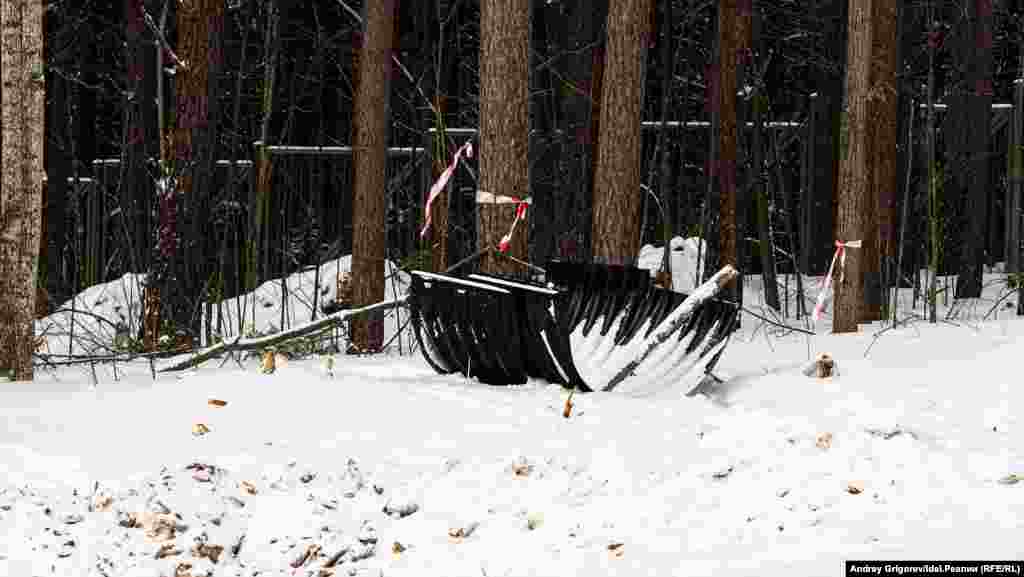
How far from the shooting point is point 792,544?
4.66 m

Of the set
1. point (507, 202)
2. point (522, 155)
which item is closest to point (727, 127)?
point (522, 155)

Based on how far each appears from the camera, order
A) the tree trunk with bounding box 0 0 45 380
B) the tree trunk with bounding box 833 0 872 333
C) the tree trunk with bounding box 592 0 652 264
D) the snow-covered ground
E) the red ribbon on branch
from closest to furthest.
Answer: the snow-covered ground → the tree trunk with bounding box 0 0 45 380 → the red ribbon on branch → the tree trunk with bounding box 833 0 872 333 → the tree trunk with bounding box 592 0 652 264

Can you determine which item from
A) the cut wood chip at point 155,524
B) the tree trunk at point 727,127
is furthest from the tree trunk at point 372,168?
the cut wood chip at point 155,524

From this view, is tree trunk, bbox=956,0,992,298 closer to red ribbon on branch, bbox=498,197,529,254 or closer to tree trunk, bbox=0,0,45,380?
red ribbon on branch, bbox=498,197,529,254

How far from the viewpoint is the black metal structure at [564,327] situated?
7422mm

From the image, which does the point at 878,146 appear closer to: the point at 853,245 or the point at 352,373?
the point at 853,245

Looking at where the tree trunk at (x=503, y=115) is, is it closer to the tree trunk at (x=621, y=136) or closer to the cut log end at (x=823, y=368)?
the tree trunk at (x=621, y=136)

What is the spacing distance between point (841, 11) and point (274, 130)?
36.6 feet

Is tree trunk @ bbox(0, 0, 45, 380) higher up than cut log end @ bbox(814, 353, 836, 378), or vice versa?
tree trunk @ bbox(0, 0, 45, 380)

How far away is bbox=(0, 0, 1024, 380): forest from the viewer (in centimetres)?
922

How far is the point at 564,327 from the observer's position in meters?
7.28

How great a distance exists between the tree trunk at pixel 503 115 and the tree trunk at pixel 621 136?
144 centimetres

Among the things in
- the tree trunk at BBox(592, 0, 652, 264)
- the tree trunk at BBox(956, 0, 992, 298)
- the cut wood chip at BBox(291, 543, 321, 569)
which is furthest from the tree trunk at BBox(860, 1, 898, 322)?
the cut wood chip at BBox(291, 543, 321, 569)
